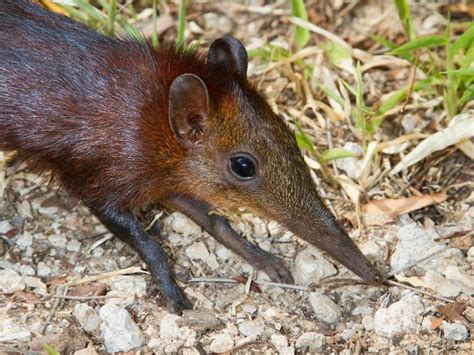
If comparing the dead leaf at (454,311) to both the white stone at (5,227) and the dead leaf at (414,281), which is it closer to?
the dead leaf at (414,281)

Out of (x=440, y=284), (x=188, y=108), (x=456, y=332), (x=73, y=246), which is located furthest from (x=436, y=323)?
(x=73, y=246)

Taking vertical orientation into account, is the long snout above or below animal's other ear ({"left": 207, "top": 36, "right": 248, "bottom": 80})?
below

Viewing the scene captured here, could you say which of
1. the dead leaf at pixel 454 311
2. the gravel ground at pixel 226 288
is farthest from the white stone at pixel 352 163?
the dead leaf at pixel 454 311

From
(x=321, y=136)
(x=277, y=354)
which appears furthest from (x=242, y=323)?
(x=321, y=136)

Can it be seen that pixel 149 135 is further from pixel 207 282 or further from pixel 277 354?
pixel 277 354

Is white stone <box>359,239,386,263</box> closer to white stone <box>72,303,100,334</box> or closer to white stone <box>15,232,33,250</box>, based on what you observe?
white stone <box>72,303,100,334</box>

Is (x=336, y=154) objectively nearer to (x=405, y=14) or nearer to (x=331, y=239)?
(x=331, y=239)

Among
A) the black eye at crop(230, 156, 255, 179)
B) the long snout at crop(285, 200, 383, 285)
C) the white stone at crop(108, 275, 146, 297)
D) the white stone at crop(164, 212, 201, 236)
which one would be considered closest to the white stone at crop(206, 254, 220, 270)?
the white stone at crop(164, 212, 201, 236)
